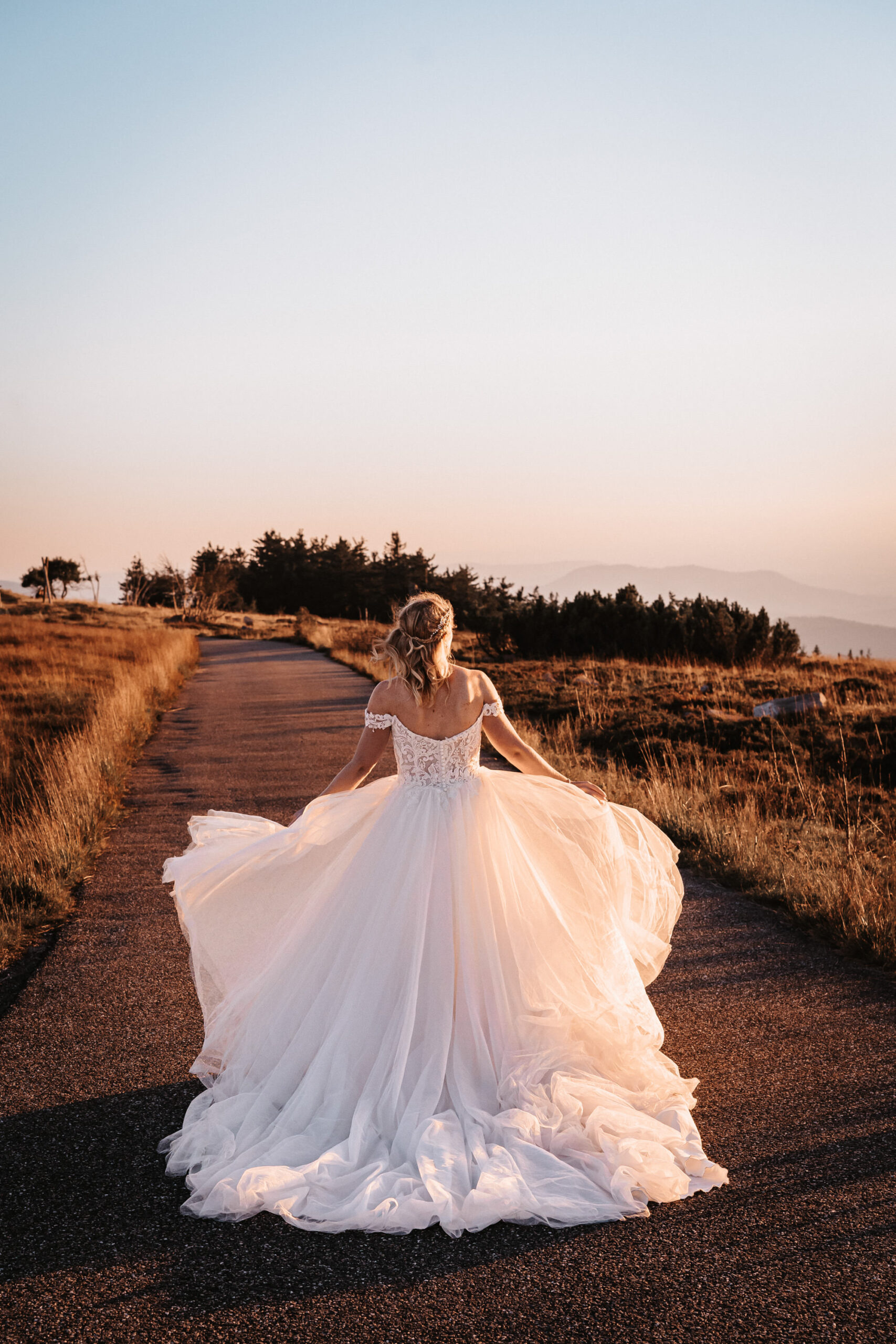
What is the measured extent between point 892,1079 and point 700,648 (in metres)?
21.1

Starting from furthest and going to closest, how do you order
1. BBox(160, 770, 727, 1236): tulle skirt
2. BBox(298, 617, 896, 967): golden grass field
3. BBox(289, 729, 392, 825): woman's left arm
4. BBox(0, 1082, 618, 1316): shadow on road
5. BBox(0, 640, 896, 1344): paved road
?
BBox(298, 617, 896, 967): golden grass field → BBox(289, 729, 392, 825): woman's left arm → BBox(160, 770, 727, 1236): tulle skirt → BBox(0, 1082, 618, 1316): shadow on road → BBox(0, 640, 896, 1344): paved road

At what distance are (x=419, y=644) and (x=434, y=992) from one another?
59.9 inches

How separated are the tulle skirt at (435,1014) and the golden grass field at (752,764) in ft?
7.54

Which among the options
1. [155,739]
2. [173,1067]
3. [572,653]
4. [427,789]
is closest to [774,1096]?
[427,789]

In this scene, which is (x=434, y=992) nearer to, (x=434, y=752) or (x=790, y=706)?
(x=434, y=752)

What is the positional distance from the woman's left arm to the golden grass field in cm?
329

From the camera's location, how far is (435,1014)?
3764 millimetres

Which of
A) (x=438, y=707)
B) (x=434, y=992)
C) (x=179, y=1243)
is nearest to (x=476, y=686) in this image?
(x=438, y=707)

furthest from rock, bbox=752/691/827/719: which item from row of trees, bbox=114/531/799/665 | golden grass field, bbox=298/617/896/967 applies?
row of trees, bbox=114/531/799/665

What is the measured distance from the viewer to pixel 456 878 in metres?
4.02

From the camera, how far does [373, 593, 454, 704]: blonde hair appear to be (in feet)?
13.2

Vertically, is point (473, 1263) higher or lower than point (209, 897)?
lower

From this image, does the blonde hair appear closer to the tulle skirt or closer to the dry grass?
the tulle skirt

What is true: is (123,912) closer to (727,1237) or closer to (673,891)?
(673,891)
